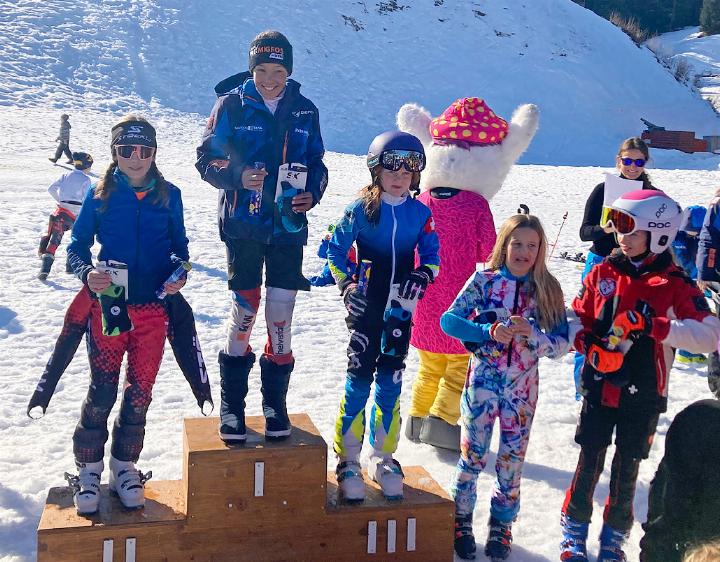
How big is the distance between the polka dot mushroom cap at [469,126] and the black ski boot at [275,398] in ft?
7.51

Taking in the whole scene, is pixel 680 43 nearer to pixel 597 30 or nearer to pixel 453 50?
pixel 597 30

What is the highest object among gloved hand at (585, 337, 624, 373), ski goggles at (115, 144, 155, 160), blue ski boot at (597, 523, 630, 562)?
ski goggles at (115, 144, 155, 160)

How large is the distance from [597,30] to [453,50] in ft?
27.1

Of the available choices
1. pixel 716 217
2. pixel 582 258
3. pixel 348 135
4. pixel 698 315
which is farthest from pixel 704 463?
pixel 348 135

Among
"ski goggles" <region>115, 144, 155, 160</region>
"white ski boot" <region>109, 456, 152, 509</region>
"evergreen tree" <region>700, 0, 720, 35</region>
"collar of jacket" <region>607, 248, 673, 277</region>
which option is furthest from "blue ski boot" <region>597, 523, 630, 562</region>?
"evergreen tree" <region>700, 0, 720, 35</region>

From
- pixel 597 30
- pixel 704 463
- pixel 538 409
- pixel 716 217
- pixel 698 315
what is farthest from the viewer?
pixel 597 30

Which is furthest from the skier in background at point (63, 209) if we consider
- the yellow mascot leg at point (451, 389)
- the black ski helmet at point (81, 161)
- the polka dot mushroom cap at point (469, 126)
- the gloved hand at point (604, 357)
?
the gloved hand at point (604, 357)

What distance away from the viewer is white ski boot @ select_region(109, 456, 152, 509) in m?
3.92

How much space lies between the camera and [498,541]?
4.23 meters

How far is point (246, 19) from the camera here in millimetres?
31734

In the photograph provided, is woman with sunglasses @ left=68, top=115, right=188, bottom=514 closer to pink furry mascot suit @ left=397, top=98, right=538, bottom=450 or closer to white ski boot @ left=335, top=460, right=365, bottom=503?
white ski boot @ left=335, top=460, right=365, bottom=503

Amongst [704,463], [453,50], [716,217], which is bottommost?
[704,463]

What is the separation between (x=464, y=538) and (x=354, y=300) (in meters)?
1.42

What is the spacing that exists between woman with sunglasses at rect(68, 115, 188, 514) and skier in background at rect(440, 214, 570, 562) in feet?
5.04
